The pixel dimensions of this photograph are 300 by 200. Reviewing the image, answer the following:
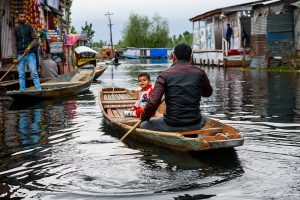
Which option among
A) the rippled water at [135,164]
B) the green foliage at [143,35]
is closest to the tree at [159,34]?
the green foliage at [143,35]

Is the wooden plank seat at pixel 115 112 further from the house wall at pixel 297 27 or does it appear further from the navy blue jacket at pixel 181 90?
the house wall at pixel 297 27

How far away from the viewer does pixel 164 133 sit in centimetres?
666

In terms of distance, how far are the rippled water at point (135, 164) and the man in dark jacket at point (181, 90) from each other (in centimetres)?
48

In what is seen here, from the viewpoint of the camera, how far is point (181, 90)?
21.7ft

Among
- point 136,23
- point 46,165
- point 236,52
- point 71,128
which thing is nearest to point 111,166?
point 46,165

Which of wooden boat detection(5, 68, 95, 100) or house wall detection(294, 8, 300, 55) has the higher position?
house wall detection(294, 8, 300, 55)

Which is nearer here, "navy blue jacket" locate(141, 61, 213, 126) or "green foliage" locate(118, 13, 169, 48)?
"navy blue jacket" locate(141, 61, 213, 126)

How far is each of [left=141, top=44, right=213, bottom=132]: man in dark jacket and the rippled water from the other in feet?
1.57

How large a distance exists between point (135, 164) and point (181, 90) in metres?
1.18

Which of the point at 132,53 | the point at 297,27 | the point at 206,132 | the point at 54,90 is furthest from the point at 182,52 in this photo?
the point at 132,53

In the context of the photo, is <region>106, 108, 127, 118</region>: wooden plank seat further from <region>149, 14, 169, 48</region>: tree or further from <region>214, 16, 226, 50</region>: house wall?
<region>149, 14, 169, 48</region>: tree

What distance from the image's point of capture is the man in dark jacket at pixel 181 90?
6.60 m

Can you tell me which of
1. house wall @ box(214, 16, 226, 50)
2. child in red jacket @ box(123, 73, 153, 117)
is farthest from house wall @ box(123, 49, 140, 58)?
child in red jacket @ box(123, 73, 153, 117)

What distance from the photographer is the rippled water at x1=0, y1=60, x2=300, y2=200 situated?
16.4ft
